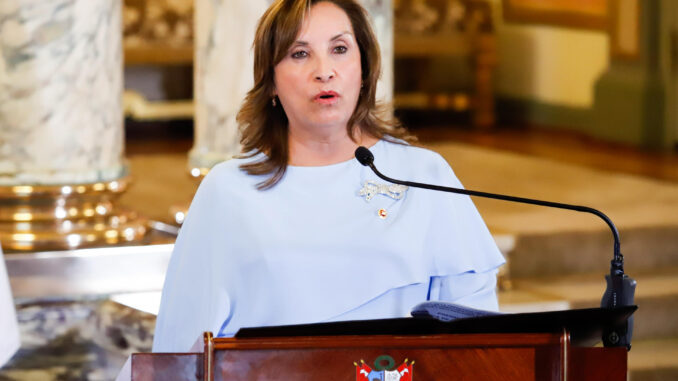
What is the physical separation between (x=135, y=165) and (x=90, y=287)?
304 cm

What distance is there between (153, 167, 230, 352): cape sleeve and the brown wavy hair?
111 millimetres

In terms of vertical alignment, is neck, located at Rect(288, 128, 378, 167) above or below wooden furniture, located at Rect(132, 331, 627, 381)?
above

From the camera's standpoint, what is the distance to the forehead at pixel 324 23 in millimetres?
2354

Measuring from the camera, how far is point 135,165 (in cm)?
749

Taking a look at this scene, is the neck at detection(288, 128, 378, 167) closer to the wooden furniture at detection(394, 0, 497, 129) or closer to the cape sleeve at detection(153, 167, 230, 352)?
the cape sleeve at detection(153, 167, 230, 352)

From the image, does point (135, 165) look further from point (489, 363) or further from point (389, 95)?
point (489, 363)

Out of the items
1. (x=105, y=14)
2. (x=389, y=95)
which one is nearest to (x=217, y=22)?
(x=105, y=14)

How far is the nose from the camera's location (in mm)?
2346

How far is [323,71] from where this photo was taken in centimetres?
235

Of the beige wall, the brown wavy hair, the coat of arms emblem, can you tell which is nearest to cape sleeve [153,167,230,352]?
the brown wavy hair

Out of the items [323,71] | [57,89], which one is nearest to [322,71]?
[323,71]

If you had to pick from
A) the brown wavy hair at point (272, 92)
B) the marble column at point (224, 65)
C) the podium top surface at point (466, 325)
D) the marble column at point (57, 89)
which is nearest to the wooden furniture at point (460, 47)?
the marble column at point (224, 65)

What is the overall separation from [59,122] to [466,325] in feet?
9.98

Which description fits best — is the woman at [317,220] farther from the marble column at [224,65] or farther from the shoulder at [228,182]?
the marble column at [224,65]
